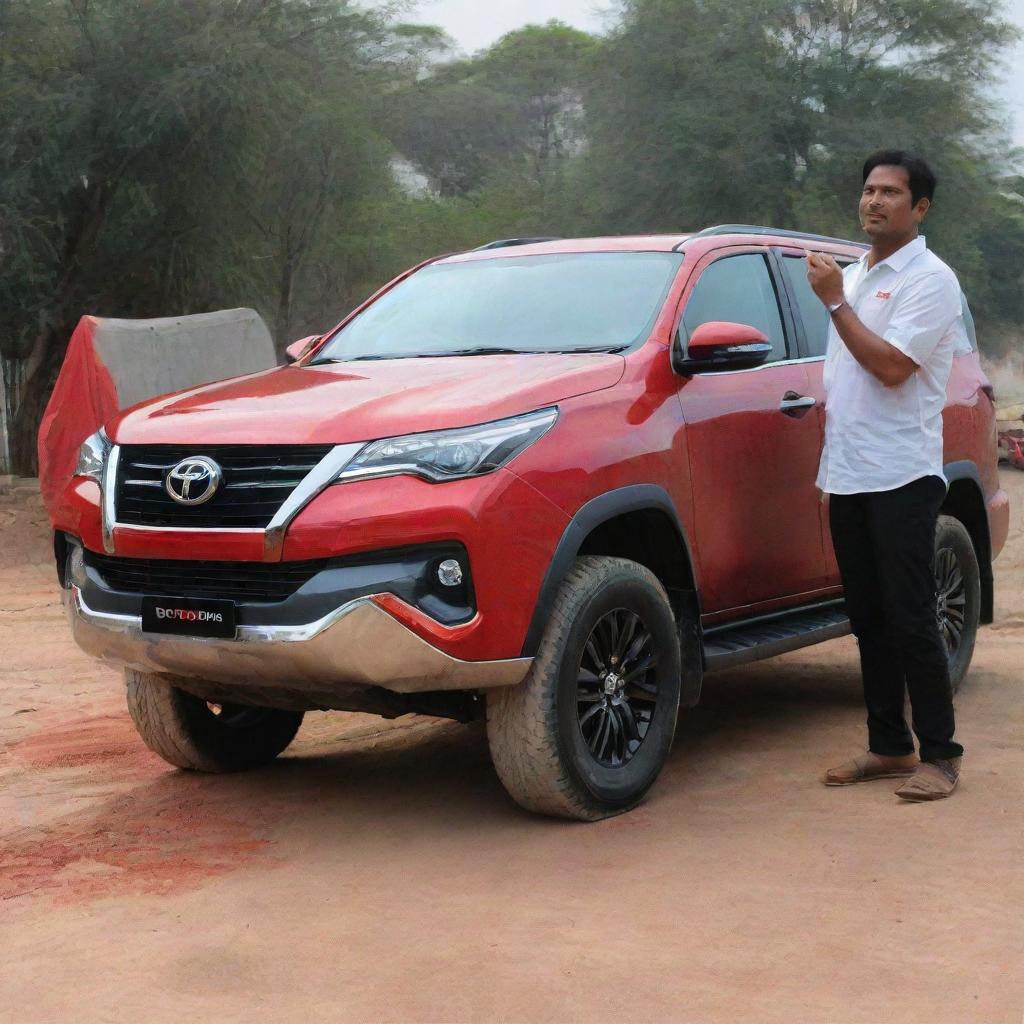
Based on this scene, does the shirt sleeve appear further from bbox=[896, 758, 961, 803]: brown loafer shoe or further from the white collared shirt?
bbox=[896, 758, 961, 803]: brown loafer shoe

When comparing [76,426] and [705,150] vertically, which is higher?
[705,150]

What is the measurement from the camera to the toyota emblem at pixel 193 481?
4703 millimetres

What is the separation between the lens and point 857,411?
525 centimetres

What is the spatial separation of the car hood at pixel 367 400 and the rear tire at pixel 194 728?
110cm

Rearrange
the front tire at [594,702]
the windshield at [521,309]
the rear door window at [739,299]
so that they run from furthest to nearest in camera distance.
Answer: the rear door window at [739,299] → the windshield at [521,309] → the front tire at [594,702]

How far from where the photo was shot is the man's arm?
16.4ft

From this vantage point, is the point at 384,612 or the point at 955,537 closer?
the point at 384,612

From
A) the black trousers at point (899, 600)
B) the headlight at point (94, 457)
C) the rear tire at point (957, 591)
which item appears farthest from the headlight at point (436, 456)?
the rear tire at point (957, 591)

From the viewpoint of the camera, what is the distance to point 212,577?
15.6 ft

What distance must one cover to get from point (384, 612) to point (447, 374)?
102 centimetres

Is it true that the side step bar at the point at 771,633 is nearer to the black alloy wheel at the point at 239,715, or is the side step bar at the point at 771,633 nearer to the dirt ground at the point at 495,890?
the dirt ground at the point at 495,890

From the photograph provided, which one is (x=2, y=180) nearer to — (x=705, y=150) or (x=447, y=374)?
(x=705, y=150)

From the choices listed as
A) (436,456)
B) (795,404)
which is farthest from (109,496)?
(795,404)

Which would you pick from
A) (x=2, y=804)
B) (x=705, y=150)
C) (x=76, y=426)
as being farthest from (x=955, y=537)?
(x=705, y=150)
